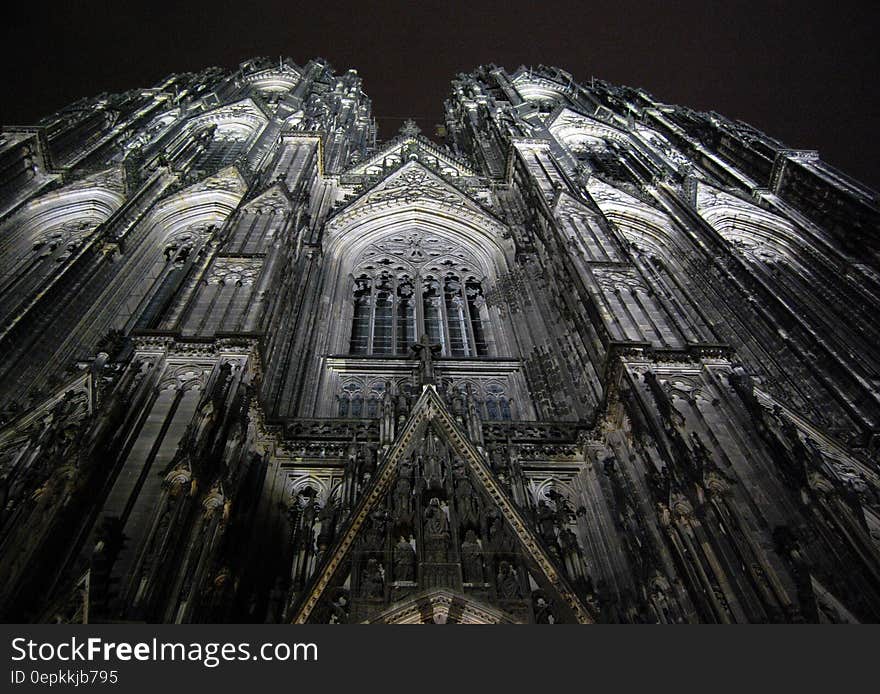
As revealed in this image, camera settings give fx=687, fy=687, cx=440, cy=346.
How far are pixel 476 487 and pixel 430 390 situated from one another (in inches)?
86.6

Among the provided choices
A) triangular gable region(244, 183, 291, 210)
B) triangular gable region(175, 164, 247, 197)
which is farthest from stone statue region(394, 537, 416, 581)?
triangular gable region(175, 164, 247, 197)

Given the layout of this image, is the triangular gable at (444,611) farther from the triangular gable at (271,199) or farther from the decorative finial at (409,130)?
the decorative finial at (409,130)

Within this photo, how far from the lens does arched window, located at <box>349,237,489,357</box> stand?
1611cm

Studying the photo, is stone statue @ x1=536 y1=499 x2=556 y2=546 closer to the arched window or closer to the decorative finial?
the arched window

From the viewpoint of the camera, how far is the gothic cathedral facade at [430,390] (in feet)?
24.8

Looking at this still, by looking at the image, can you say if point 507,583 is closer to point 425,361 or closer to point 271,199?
point 425,361

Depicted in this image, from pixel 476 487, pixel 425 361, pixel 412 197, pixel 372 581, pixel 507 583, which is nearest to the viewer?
pixel 372 581

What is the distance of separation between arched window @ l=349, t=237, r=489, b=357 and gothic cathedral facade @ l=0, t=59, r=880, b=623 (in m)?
0.11

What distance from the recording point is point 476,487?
10.0m

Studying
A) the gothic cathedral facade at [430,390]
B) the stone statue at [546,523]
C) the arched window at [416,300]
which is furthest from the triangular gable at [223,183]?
the stone statue at [546,523]

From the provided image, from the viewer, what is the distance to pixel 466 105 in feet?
122

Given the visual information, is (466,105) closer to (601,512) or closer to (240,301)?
(240,301)

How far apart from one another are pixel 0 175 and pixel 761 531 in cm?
1953

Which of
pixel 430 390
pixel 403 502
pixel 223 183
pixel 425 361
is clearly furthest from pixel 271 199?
pixel 403 502
